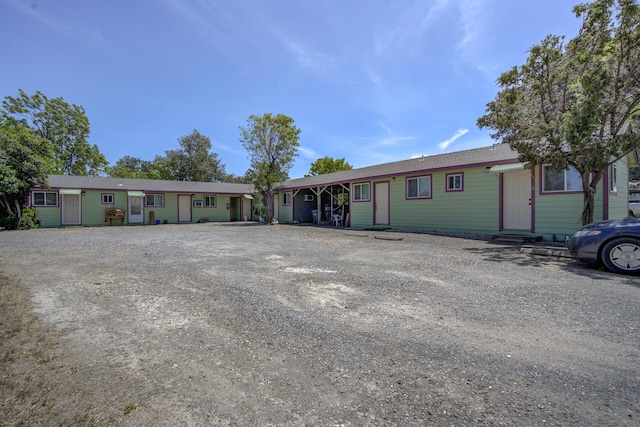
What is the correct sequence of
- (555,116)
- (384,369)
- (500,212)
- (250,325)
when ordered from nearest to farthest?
(384,369) → (250,325) → (555,116) → (500,212)

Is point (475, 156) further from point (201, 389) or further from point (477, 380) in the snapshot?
point (201, 389)

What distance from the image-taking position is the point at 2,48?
13.7 metres

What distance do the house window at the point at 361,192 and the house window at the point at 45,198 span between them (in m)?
18.4

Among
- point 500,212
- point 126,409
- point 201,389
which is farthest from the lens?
point 500,212

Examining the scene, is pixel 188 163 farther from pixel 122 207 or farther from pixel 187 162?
pixel 122 207

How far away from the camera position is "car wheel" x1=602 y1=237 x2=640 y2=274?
525 cm

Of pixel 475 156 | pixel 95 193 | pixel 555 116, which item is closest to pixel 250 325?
pixel 555 116

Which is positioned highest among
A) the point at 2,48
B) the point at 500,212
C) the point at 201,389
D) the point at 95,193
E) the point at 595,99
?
the point at 2,48

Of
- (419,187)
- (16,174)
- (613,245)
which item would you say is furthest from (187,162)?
(613,245)

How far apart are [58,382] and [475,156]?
537 inches

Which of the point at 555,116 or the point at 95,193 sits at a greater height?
the point at 555,116

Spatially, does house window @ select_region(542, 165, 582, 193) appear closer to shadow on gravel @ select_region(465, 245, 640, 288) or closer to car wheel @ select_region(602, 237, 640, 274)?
shadow on gravel @ select_region(465, 245, 640, 288)

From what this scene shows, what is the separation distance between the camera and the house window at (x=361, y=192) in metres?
16.5

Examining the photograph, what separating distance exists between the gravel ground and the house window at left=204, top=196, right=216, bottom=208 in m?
20.6
